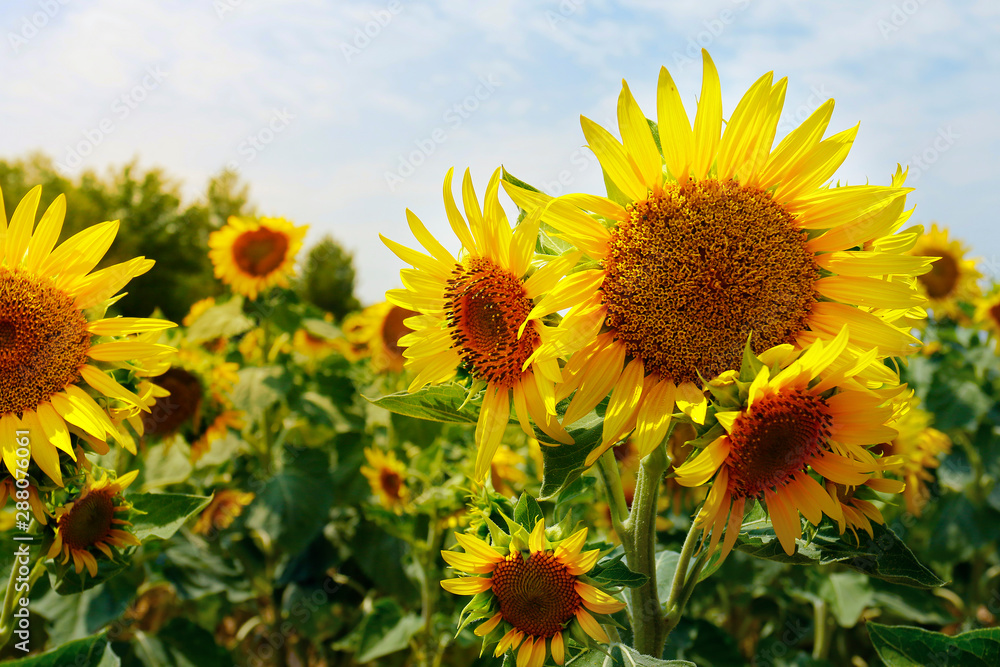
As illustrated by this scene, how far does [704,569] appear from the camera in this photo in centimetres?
159

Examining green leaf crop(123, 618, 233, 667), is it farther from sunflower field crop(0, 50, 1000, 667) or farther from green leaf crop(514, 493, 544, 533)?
green leaf crop(514, 493, 544, 533)

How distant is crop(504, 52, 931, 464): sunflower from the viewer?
122 centimetres

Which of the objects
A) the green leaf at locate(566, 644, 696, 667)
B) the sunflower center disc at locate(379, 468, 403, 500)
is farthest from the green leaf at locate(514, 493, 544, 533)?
the sunflower center disc at locate(379, 468, 403, 500)

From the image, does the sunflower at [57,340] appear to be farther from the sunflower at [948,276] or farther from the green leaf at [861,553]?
the sunflower at [948,276]

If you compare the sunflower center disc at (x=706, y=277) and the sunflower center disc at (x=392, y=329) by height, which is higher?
the sunflower center disc at (x=392, y=329)

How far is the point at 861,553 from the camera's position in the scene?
4.35 feet

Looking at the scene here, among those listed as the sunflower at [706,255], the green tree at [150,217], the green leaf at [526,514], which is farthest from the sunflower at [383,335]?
the green tree at [150,217]

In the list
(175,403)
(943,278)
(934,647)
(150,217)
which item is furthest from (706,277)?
(150,217)

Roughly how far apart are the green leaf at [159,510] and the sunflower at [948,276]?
528cm

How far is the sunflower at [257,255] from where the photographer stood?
4387mm

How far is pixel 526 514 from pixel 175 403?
2298mm

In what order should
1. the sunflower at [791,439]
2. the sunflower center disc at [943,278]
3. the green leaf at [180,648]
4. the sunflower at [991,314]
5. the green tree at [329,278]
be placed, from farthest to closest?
the green tree at [329,278] → the sunflower center disc at [943,278] → the sunflower at [991,314] → the green leaf at [180,648] → the sunflower at [791,439]

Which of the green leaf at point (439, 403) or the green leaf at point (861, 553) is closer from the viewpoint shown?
the green leaf at point (861, 553)

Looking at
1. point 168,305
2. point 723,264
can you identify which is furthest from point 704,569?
point 168,305
